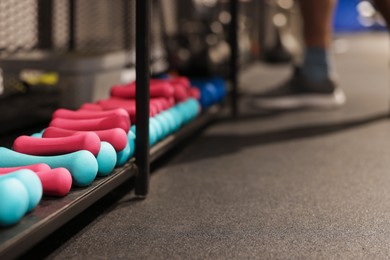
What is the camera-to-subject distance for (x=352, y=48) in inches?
237

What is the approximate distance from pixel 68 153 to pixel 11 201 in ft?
0.90

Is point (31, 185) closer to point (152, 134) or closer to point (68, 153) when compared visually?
point (68, 153)

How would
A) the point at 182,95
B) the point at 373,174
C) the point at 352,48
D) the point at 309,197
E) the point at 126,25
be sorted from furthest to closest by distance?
the point at 352,48, the point at 126,25, the point at 182,95, the point at 373,174, the point at 309,197

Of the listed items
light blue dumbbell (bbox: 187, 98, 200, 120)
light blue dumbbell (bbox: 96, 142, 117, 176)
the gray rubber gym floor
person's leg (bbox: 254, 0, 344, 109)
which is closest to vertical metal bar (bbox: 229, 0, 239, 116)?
the gray rubber gym floor

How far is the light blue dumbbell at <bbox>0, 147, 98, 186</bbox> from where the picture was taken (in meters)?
0.95

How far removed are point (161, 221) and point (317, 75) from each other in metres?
1.44

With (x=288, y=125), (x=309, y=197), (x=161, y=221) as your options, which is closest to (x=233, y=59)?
(x=288, y=125)

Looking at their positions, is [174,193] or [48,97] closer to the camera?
[174,193]

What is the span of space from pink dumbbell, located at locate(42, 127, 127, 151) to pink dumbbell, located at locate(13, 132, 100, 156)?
0.05 meters

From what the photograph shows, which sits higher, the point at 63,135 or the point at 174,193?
the point at 63,135

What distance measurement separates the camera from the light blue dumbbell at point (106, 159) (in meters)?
Result: 1.02

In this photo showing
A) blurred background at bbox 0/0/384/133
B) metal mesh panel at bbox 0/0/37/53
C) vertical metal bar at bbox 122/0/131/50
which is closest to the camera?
blurred background at bbox 0/0/384/133

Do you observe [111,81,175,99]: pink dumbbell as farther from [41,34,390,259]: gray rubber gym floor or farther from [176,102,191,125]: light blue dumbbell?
[41,34,390,259]: gray rubber gym floor

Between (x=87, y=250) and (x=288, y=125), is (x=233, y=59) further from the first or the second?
(x=87, y=250)
